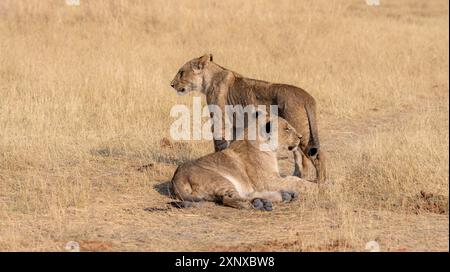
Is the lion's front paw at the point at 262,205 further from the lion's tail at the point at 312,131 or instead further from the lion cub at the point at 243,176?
the lion's tail at the point at 312,131

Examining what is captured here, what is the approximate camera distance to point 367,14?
19.0m

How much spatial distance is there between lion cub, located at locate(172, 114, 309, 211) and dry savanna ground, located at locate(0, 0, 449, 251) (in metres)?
0.13

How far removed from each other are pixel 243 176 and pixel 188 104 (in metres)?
4.14

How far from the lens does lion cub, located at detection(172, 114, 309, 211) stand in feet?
22.3

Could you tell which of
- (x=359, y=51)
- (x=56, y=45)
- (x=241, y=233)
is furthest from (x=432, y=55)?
(x=241, y=233)

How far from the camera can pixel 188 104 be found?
11.1 meters

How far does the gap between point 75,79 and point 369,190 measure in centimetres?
556

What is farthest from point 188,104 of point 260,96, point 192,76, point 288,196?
point 288,196

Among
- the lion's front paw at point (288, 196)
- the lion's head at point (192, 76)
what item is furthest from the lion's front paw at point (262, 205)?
the lion's head at point (192, 76)

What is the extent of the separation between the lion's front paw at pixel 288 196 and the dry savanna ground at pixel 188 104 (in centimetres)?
8

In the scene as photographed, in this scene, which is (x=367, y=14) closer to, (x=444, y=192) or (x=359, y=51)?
(x=359, y=51)

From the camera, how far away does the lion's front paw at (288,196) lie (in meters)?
6.95

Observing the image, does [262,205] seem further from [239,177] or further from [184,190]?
[184,190]

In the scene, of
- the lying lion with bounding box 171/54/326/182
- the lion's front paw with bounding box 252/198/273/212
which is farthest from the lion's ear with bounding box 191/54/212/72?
the lion's front paw with bounding box 252/198/273/212
